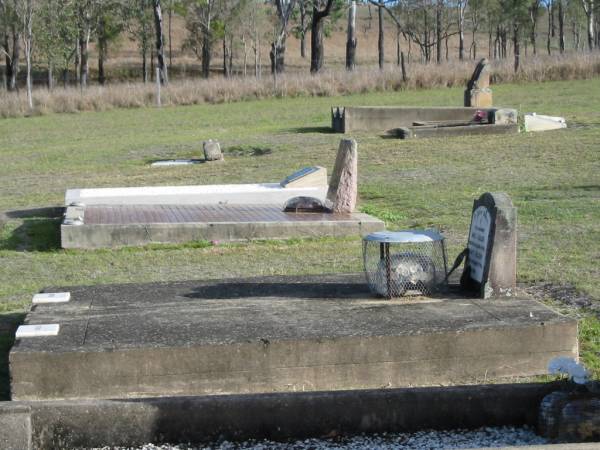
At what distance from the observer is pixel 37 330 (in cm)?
651

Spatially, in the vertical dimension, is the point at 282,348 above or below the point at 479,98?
below

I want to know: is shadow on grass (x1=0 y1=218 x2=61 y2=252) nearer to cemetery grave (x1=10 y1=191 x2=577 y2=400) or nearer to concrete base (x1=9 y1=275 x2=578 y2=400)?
cemetery grave (x1=10 y1=191 x2=577 y2=400)

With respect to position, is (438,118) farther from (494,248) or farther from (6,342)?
(6,342)

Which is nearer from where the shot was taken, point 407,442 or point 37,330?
point 407,442

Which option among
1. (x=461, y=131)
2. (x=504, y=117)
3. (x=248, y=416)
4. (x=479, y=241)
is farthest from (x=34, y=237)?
(x=504, y=117)

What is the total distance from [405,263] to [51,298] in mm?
2583

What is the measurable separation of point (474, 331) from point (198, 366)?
1761 mm

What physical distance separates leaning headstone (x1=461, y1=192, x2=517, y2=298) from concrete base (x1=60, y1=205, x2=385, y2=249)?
4.53 metres

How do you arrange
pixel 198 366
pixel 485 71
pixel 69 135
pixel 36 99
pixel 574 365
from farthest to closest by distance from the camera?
pixel 36 99, pixel 69 135, pixel 485 71, pixel 198 366, pixel 574 365

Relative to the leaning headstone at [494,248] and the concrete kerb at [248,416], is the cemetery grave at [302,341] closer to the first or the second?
the leaning headstone at [494,248]

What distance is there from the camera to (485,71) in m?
25.5

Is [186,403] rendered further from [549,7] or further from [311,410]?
[549,7]

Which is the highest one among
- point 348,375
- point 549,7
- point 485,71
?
point 549,7

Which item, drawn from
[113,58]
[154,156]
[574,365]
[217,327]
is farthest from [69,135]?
[113,58]
